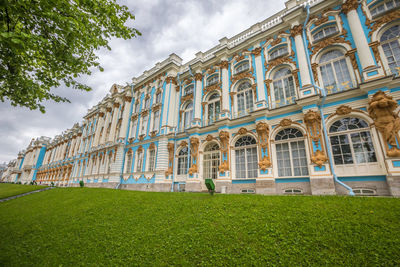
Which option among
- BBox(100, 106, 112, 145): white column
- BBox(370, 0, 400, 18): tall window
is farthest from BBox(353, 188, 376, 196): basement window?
BBox(100, 106, 112, 145): white column

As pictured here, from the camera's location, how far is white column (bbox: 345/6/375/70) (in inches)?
347

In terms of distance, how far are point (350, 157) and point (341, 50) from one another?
6273 mm

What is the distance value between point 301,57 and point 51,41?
12.9 m

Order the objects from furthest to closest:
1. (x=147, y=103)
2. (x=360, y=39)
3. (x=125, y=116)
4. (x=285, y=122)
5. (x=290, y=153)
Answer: (x=125, y=116) < (x=147, y=103) < (x=285, y=122) < (x=290, y=153) < (x=360, y=39)

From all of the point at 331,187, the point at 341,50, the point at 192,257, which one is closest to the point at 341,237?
the point at 192,257

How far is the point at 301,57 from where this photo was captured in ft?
36.4

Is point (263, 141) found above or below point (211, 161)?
above

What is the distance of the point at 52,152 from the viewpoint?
46.8m

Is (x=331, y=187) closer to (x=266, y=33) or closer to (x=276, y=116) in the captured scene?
(x=276, y=116)

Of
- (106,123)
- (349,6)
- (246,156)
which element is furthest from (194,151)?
(106,123)

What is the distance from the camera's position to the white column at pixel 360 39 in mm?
8823

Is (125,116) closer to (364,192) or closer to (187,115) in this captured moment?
(187,115)

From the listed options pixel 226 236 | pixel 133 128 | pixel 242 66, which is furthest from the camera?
pixel 133 128

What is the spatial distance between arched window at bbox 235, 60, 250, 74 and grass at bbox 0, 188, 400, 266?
10.9 m
